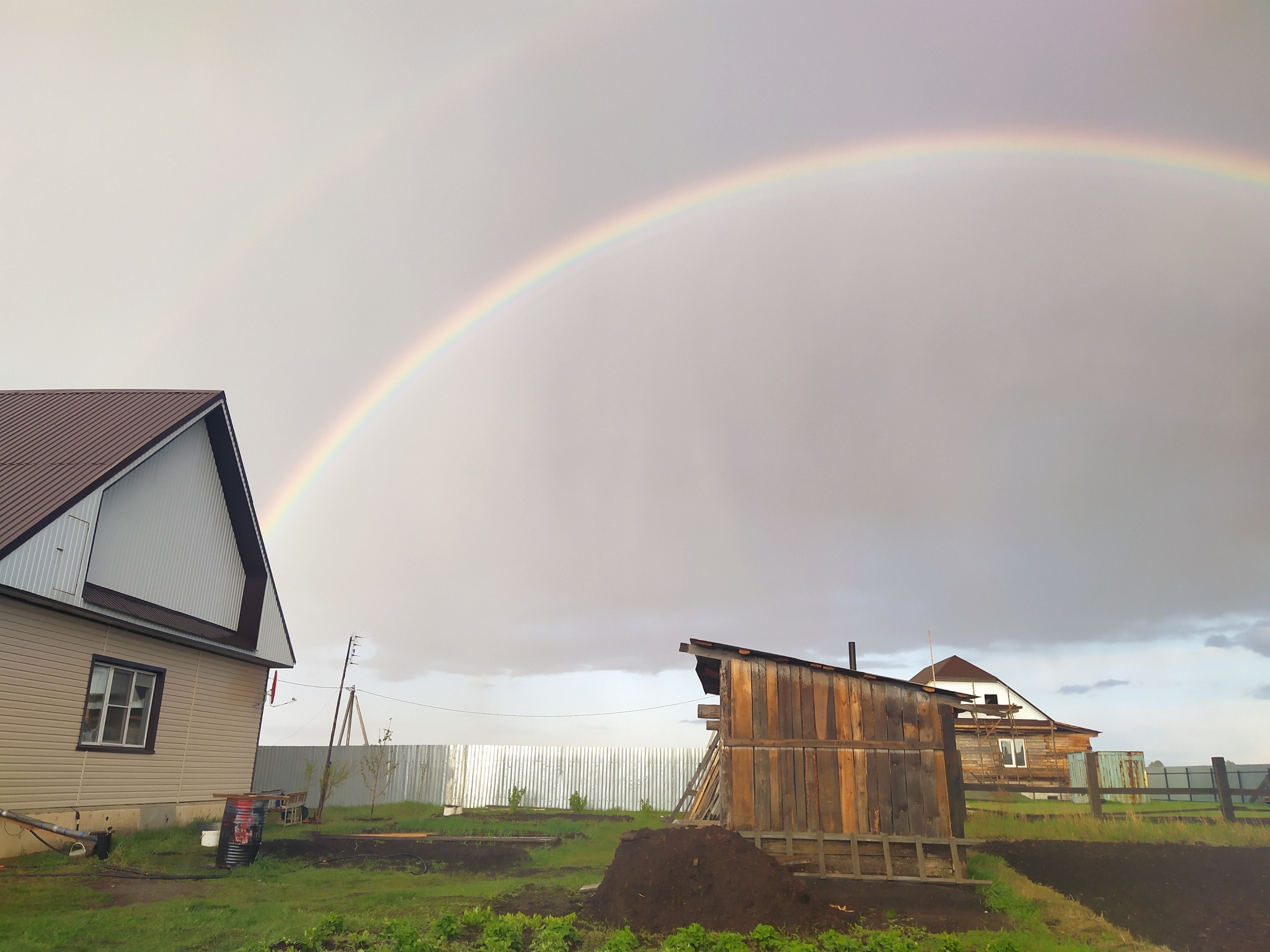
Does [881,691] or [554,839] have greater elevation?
[881,691]

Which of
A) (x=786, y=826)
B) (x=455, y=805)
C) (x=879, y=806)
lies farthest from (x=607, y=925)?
(x=455, y=805)

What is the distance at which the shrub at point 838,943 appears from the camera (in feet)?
31.6

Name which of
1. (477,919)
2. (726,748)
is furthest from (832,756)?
(477,919)

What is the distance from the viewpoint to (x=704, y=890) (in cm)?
1155

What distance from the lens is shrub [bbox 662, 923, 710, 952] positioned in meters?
9.41

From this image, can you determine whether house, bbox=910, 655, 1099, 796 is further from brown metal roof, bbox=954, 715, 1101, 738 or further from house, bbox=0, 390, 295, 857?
house, bbox=0, 390, 295, 857

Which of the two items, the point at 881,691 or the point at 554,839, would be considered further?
the point at 554,839

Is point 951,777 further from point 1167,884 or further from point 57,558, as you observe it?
point 57,558

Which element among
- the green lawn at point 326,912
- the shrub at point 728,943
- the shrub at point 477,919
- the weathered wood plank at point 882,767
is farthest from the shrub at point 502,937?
the weathered wood plank at point 882,767

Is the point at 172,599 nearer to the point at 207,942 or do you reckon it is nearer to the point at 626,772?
the point at 207,942

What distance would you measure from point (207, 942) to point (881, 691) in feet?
34.3

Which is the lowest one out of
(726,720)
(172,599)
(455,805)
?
(455,805)

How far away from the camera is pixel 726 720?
15.0 m

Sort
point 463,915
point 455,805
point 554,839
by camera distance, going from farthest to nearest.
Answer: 1. point 455,805
2. point 554,839
3. point 463,915
